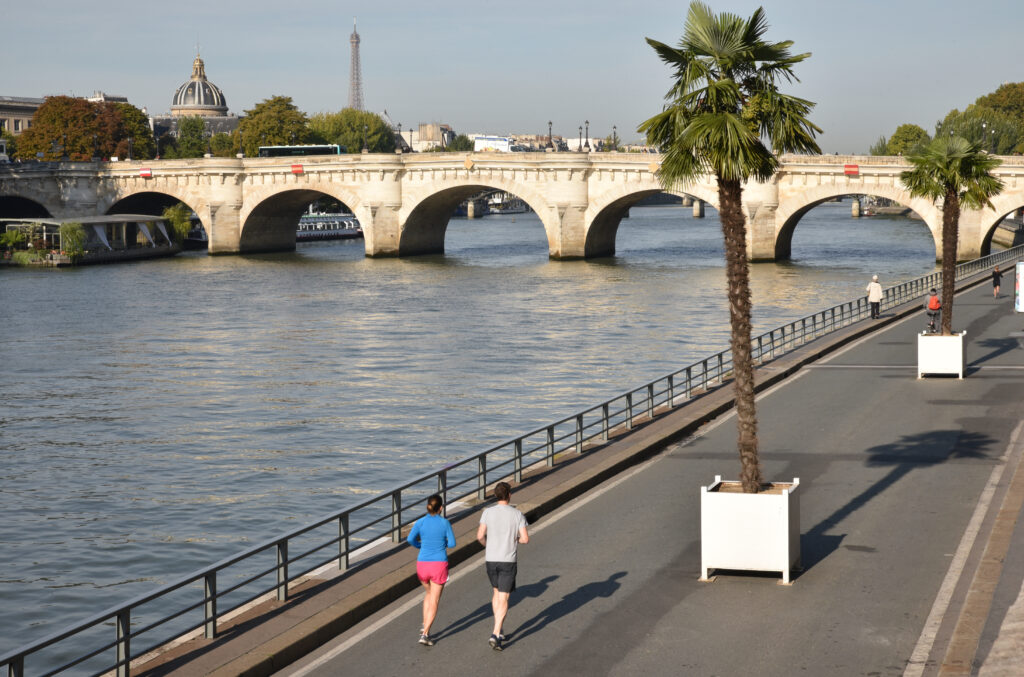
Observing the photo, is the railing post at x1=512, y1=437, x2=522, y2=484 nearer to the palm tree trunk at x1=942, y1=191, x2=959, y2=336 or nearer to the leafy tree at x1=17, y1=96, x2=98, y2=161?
the palm tree trunk at x1=942, y1=191, x2=959, y2=336

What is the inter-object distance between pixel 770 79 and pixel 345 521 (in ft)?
26.8

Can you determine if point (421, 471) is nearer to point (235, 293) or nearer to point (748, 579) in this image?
point (748, 579)

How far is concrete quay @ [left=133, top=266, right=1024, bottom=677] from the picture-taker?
12.8 meters

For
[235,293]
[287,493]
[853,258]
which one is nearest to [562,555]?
[287,493]

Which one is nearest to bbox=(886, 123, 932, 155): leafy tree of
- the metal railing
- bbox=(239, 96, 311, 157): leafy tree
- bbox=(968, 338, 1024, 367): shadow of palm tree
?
bbox=(239, 96, 311, 157): leafy tree

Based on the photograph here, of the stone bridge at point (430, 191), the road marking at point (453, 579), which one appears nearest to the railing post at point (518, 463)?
the road marking at point (453, 579)

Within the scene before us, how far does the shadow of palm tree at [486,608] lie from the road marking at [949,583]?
4.44m

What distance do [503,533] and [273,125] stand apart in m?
138

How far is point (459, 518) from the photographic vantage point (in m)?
18.4

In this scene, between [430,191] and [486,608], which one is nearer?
[486,608]

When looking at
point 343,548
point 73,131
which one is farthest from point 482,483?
point 73,131

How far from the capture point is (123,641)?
11883 millimetres

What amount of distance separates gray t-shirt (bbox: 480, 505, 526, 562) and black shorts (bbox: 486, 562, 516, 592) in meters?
0.05

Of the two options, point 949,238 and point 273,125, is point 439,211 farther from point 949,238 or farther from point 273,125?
point 949,238
